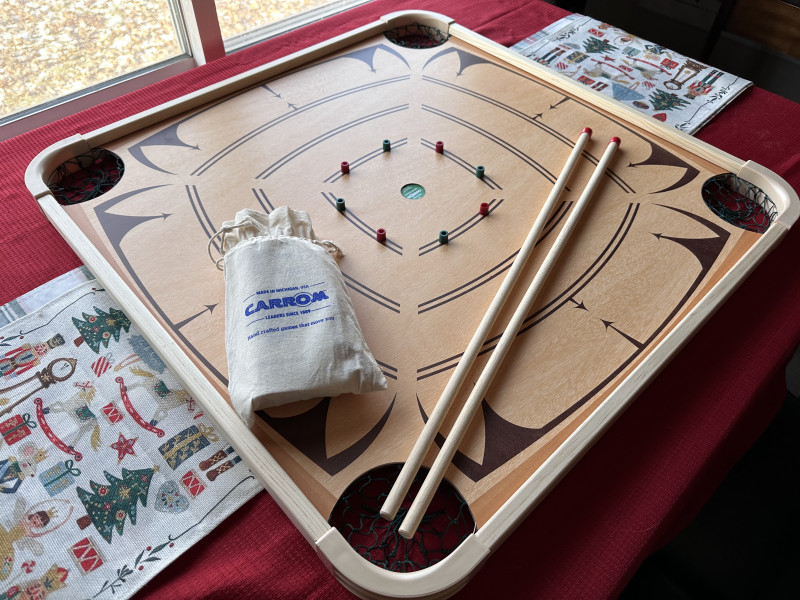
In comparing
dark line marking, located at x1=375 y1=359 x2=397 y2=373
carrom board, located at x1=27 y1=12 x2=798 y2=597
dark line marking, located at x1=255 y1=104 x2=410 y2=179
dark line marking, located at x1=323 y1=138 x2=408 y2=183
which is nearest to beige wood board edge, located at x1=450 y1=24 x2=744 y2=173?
carrom board, located at x1=27 y1=12 x2=798 y2=597

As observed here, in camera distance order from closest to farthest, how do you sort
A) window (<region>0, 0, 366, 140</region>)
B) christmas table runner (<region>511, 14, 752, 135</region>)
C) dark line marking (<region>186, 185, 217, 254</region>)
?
dark line marking (<region>186, 185, 217, 254</region>), christmas table runner (<region>511, 14, 752, 135</region>), window (<region>0, 0, 366, 140</region>)

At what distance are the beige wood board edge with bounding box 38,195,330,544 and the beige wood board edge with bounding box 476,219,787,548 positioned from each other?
27cm

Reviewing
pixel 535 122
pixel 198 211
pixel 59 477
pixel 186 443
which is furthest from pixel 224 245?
pixel 535 122

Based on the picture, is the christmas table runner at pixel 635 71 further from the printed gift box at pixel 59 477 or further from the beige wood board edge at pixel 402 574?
the printed gift box at pixel 59 477

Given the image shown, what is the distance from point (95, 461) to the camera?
1047mm

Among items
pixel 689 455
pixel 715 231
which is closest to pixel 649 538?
pixel 689 455

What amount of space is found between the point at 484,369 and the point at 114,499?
0.65 meters

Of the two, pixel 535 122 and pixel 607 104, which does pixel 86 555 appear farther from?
pixel 607 104

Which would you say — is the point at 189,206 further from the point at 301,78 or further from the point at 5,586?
the point at 5,586

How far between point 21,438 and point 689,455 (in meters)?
1.17

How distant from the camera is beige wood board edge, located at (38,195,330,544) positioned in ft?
3.01

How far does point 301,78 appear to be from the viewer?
174cm

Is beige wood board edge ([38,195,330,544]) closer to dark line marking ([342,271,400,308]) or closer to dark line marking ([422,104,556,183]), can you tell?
dark line marking ([342,271,400,308])

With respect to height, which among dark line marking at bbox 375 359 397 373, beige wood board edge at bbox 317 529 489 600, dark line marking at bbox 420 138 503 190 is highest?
dark line marking at bbox 420 138 503 190
